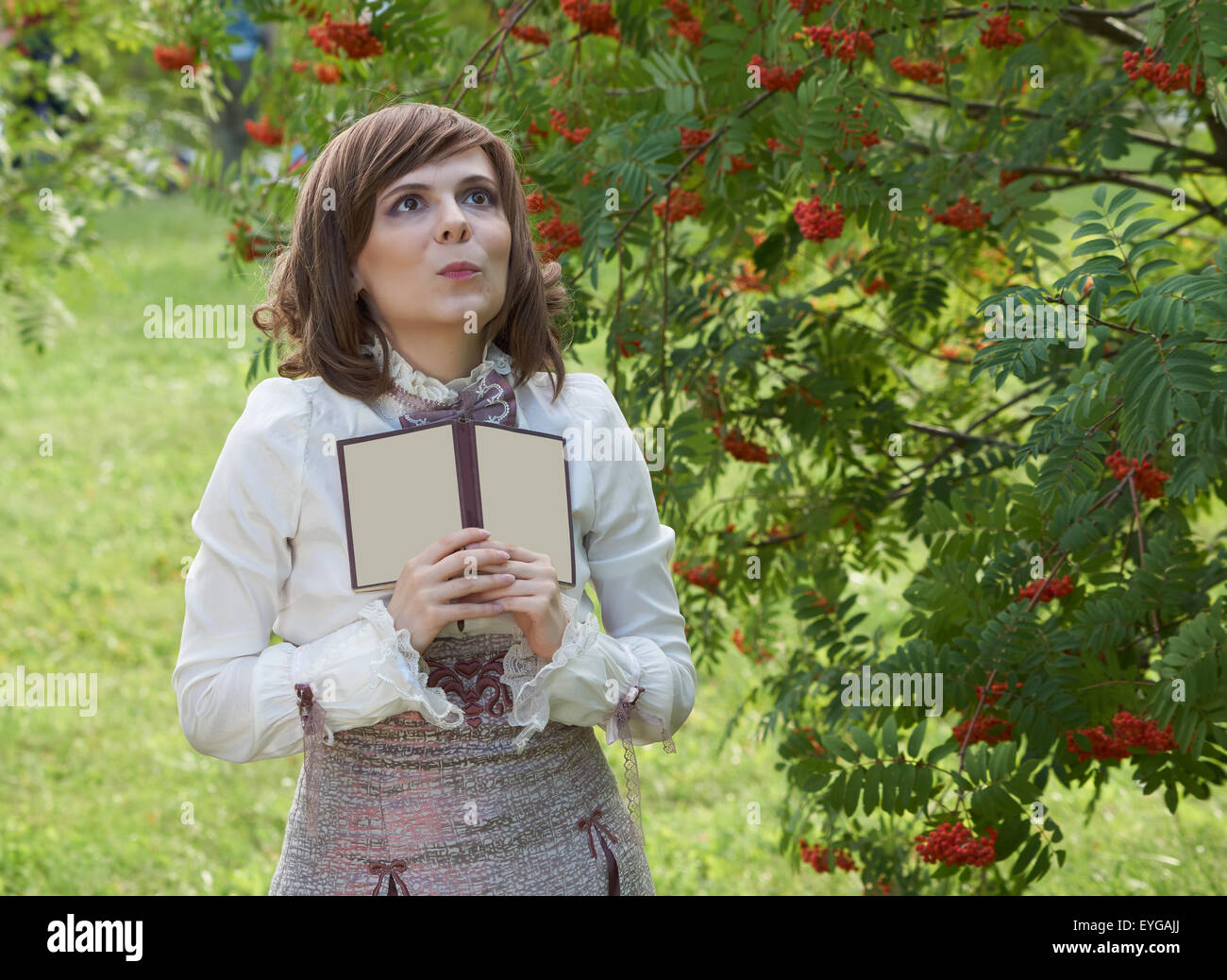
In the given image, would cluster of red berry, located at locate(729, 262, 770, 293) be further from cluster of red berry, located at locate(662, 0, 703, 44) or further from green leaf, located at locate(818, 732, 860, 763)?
green leaf, located at locate(818, 732, 860, 763)

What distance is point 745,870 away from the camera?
152 inches

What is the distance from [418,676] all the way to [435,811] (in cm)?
A: 17

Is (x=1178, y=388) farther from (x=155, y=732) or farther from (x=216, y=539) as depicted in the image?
(x=155, y=732)

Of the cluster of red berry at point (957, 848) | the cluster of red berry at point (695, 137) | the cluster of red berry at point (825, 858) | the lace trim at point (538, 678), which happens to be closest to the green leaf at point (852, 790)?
the cluster of red berry at point (957, 848)

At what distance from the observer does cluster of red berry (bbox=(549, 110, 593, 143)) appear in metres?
2.44

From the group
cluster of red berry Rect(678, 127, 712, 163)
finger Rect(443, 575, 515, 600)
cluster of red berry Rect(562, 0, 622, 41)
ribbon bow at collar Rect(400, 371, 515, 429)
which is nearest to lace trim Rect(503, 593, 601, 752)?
finger Rect(443, 575, 515, 600)

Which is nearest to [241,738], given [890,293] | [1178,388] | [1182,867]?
[1178,388]

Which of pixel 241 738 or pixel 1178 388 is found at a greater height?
pixel 1178 388

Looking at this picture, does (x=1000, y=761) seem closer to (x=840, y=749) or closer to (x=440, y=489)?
(x=840, y=749)

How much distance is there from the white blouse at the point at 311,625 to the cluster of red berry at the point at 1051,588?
105 cm

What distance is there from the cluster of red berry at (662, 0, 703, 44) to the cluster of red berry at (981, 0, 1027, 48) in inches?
22.0

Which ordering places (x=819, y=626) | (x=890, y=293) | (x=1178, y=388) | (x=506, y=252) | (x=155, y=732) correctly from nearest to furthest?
(x=506, y=252), (x=1178, y=388), (x=819, y=626), (x=890, y=293), (x=155, y=732)

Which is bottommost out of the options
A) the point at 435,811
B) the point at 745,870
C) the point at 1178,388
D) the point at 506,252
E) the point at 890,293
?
the point at 745,870

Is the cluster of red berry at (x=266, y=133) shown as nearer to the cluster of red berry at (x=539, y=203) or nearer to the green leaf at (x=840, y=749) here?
the cluster of red berry at (x=539, y=203)
